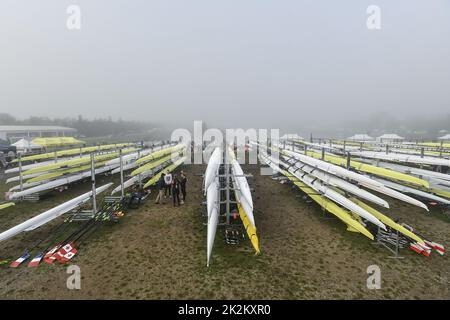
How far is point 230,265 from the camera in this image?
8.12m

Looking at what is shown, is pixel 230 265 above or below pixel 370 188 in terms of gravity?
below

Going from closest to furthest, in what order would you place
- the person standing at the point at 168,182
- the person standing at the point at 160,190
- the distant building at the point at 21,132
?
the person standing at the point at 160,190, the person standing at the point at 168,182, the distant building at the point at 21,132

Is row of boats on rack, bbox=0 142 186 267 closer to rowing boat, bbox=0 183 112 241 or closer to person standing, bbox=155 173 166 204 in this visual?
rowing boat, bbox=0 183 112 241

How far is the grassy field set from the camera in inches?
269

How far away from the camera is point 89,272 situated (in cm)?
770

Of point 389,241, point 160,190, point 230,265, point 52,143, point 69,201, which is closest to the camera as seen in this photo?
point 230,265

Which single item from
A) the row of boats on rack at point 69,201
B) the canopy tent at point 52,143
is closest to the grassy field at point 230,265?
the row of boats on rack at point 69,201

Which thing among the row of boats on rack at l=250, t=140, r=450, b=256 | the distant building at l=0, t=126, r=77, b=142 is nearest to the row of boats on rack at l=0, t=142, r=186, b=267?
the row of boats on rack at l=250, t=140, r=450, b=256

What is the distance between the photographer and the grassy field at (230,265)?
6828mm

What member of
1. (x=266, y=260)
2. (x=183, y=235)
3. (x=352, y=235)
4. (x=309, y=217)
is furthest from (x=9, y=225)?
(x=352, y=235)

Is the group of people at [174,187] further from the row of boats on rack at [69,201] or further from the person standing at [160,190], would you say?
the row of boats on rack at [69,201]

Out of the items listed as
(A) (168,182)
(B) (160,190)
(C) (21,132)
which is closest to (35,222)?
(B) (160,190)

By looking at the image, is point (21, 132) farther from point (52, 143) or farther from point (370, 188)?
point (370, 188)

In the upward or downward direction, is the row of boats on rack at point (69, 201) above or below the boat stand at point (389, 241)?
above
